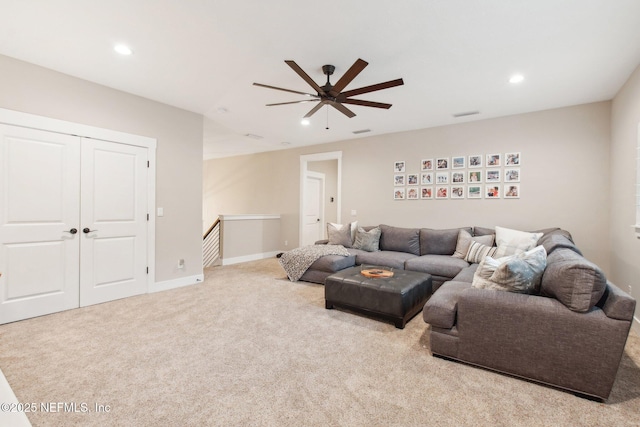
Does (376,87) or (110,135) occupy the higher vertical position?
(376,87)

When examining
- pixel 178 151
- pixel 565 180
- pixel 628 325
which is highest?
pixel 178 151

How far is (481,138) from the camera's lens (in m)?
4.83

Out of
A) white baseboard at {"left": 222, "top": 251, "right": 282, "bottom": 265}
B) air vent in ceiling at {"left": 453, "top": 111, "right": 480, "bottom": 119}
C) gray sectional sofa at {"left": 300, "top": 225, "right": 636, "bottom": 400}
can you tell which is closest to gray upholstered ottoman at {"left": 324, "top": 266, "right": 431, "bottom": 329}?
gray sectional sofa at {"left": 300, "top": 225, "right": 636, "bottom": 400}

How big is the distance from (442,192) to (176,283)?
15.4 feet

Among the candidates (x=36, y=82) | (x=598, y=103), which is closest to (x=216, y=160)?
(x=36, y=82)

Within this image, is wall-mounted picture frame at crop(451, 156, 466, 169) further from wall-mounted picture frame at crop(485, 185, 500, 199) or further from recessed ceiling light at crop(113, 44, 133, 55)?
recessed ceiling light at crop(113, 44, 133, 55)

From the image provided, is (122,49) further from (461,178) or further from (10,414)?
(461,178)

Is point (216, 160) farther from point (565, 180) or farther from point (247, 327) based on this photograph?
point (565, 180)

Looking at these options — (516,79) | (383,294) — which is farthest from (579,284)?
(516,79)

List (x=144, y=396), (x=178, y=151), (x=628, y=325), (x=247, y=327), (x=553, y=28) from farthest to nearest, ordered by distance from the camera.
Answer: (x=178, y=151)
(x=247, y=327)
(x=553, y=28)
(x=144, y=396)
(x=628, y=325)

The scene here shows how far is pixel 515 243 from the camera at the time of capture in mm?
3732

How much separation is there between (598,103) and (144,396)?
6.07 metres

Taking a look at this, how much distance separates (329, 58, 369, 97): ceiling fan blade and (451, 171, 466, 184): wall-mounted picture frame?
122 inches

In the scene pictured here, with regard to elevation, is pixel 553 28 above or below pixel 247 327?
above
